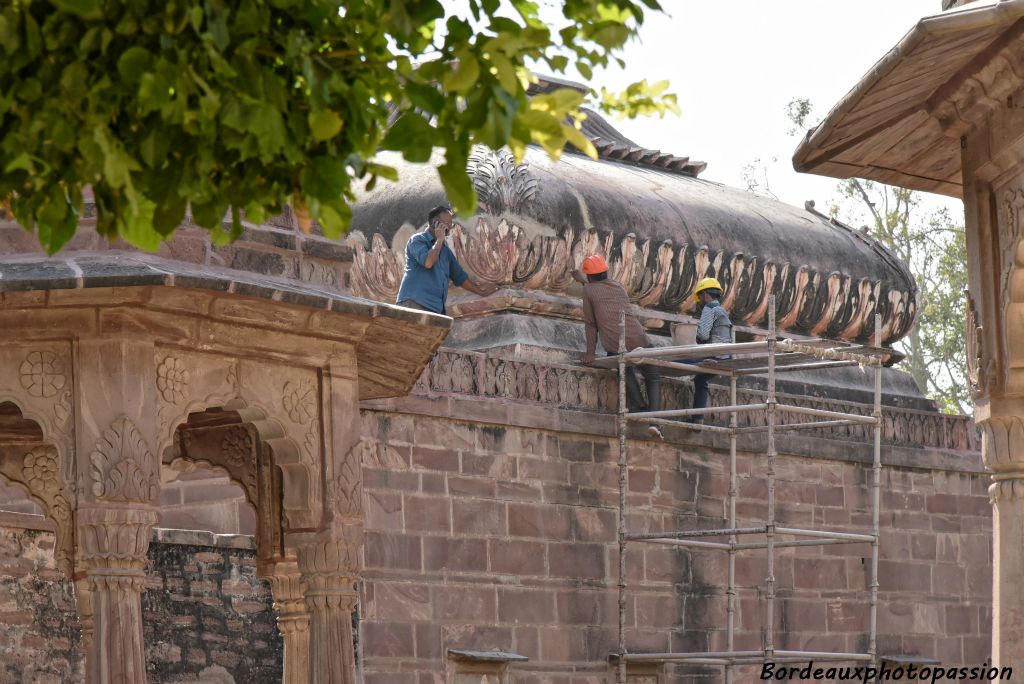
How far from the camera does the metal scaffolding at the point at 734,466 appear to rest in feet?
40.8

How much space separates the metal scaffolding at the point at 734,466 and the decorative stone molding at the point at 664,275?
0.72m

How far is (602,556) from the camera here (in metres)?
12.6

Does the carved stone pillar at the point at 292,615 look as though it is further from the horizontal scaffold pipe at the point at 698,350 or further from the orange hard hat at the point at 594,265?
the orange hard hat at the point at 594,265

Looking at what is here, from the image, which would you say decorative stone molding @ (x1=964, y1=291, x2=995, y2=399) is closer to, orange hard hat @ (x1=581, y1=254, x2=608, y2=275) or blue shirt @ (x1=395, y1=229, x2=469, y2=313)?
blue shirt @ (x1=395, y1=229, x2=469, y2=313)

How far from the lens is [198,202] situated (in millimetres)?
4438

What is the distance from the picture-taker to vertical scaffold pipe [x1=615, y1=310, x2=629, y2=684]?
1239cm

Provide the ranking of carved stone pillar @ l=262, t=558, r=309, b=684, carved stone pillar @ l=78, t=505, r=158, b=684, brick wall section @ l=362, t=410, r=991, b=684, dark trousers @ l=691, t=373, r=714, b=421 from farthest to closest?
dark trousers @ l=691, t=373, r=714, b=421, brick wall section @ l=362, t=410, r=991, b=684, carved stone pillar @ l=262, t=558, r=309, b=684, carved stone pillar @ l=78, t=505, r=158, b=684

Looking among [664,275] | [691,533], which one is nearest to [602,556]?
[691,533]

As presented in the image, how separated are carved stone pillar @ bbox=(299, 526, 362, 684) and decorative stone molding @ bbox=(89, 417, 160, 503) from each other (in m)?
0.85

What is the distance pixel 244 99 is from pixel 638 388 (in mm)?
8948

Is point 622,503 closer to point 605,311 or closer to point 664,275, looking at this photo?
point 605,311

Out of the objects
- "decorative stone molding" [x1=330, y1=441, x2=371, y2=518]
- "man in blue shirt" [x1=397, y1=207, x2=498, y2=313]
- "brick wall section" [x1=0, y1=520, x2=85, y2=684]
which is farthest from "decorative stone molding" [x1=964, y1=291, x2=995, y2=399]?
"brick wall section" [x1=0, y1=520, x2=85, y2=684]

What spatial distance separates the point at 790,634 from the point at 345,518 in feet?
18.9

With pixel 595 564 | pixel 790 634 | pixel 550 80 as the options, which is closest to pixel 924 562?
pixel 790 634
